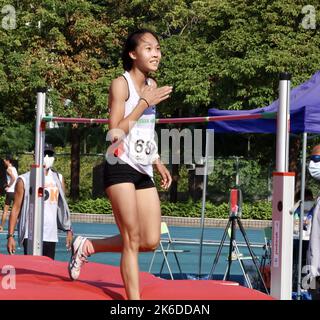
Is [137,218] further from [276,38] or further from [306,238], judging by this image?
[276,38]

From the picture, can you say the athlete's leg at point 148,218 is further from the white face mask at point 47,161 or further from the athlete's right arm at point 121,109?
the white face mask at point 47,161

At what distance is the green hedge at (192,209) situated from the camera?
28.6 meters

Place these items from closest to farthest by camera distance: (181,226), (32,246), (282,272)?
(282,272), (32,246), (181,226)

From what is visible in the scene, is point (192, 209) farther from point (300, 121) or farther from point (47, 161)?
point (47, 161)

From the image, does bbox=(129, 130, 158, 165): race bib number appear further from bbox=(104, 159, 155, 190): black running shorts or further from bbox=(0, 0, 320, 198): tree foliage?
bbox=(0, 0, 320, 198): tree foliage

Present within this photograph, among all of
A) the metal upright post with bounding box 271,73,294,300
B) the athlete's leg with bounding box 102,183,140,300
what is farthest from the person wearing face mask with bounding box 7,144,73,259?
the athlete's leg with bounding box 102,183,140,300

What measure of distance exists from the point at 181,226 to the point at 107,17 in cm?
924

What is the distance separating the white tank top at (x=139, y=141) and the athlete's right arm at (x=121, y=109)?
0.22ft

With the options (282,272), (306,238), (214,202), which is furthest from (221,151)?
(282,272)

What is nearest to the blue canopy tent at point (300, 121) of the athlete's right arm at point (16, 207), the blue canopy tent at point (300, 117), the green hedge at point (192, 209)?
the blue canopy tent at point (300, 117)

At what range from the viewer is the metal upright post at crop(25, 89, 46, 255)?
31.5ft

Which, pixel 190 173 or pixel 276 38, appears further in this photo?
pixel 190 173
